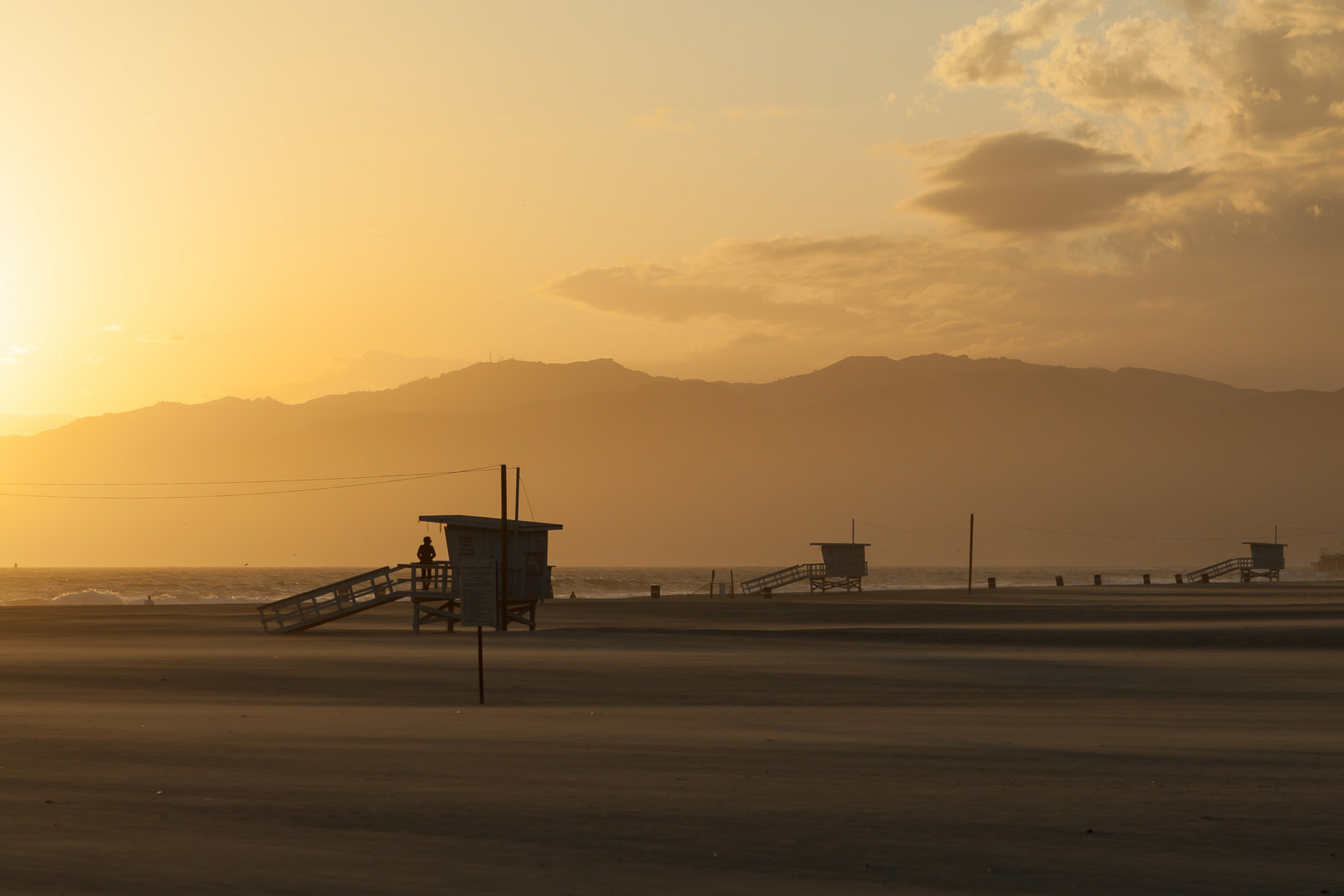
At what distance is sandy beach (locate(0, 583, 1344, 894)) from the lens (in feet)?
28.1

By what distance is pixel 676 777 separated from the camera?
40.4 feet

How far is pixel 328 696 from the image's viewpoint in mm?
21750

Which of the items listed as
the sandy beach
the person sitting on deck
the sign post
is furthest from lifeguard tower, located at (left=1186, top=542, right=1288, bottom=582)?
the sign post

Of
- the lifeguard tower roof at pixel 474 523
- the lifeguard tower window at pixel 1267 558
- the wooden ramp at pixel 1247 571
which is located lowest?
the wooden ramp at pixel 1247 571

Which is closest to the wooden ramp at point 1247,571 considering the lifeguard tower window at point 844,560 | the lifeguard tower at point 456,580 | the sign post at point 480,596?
the lifeguard tower window at point 844,560

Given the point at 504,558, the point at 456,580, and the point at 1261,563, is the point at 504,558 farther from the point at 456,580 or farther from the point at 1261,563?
the point at 1261,563

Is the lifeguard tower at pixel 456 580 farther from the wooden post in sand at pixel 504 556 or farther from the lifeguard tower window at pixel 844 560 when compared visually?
the lifeguard tower window at pixel 844 560

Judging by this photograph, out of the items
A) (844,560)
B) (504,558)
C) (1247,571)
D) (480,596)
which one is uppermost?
(504,558)

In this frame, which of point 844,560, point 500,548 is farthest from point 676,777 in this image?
point 844,560

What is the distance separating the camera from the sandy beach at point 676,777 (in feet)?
28.1

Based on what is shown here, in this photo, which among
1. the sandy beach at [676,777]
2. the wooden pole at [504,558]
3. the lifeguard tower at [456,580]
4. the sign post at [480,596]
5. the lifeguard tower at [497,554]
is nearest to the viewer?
the sandy beach at [676,777]

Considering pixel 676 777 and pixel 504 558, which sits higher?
pixel 504 558

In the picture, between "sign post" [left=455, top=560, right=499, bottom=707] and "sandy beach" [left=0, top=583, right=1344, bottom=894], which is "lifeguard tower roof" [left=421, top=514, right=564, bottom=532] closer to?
"sandy beach" [left=0, top=583, right=1344, bottom=894]

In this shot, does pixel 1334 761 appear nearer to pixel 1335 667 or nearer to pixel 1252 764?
pixel 1252 764
